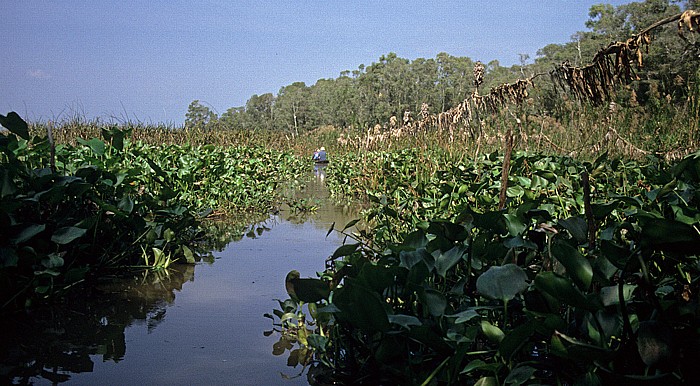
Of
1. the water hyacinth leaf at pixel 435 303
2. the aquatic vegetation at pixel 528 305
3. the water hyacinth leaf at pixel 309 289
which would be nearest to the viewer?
the aquatic vegetation at pixel 528 305

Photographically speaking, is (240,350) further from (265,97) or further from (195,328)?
(265,97)

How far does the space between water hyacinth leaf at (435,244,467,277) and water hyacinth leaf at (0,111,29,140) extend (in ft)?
7.93

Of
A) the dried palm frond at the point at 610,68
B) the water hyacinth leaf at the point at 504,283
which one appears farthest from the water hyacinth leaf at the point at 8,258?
the dried palm frond at the point at 610,68

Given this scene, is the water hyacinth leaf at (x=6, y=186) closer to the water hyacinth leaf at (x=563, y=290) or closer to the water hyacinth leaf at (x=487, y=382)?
the water hyacinth leaf at (x=487, y=382)

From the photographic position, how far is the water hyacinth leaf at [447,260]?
2.01 meters

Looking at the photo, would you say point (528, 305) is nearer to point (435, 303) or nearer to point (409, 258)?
point (435, 303)

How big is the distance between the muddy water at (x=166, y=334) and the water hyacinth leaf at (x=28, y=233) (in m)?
0.40

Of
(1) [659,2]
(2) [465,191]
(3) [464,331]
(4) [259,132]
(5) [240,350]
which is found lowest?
(5) [240,350]

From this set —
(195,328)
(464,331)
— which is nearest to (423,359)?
(464,331)

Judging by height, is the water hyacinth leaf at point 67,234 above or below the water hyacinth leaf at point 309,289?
above

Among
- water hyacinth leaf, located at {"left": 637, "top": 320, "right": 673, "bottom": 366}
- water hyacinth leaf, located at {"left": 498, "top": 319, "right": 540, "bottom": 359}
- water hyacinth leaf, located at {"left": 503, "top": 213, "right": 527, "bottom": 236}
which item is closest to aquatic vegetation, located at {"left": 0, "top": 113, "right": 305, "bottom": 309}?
water hyacinth leaf, located at {"left": 503, "top": 213, "right": 527, "bottom": 236}

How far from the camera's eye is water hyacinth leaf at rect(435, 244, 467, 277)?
2.01m

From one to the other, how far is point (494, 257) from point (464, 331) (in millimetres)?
545

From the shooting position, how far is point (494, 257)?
2.26 m
